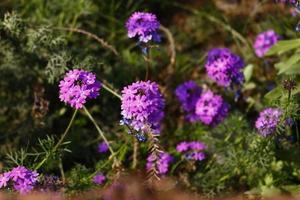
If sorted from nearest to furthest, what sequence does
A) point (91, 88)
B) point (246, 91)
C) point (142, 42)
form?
point (91, 88) → point (142, 42) → point (246, 91)

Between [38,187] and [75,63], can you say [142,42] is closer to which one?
[75,63]

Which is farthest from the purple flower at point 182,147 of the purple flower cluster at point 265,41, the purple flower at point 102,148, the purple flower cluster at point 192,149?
the purple flower cluster at point 265,41

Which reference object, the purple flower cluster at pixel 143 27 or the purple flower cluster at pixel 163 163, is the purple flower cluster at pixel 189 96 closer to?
the purple flower cluster at pixel 163 163

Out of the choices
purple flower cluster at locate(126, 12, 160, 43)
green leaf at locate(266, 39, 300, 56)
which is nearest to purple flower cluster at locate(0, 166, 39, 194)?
purple flower cluster at locate(126, 12, 160, 43)

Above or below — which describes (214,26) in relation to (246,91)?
above

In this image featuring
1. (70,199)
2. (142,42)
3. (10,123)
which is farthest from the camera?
(10,123)

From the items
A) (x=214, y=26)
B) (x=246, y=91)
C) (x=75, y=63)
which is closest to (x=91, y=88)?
(x=75, y=63)

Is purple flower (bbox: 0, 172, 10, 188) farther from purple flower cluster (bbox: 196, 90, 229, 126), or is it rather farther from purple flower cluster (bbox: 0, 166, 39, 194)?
purple flower cluster (bbox: 196, 90, 229, 126)
